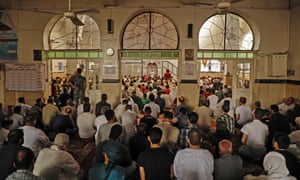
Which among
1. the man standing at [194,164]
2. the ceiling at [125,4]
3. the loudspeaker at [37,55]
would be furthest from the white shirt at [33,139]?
the ceiling at [125,4]

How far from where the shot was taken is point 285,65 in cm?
1063

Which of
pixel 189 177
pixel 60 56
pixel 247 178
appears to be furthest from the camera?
pixel 60 56

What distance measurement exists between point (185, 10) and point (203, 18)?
2.19ft

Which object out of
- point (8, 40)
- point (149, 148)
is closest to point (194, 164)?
point (149, 148)

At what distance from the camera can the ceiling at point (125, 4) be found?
1067cm

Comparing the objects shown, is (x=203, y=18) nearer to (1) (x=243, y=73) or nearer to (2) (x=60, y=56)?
(1) (x=243, y=73)

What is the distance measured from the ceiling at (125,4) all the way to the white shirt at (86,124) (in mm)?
5246

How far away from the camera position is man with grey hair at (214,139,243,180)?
3738 millimetres

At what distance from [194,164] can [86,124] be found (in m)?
3.90

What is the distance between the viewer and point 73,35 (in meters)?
11.5

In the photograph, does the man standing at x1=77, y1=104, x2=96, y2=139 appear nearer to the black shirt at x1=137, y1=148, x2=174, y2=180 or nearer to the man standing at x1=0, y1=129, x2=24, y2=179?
the man standing at x1=0, y1=129, x2=24, y2=179

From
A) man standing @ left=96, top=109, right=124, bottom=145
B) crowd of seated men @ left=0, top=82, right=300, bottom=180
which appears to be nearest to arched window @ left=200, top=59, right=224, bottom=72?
crowd of seated men @ left=0, top=82, right=300, bottom=180

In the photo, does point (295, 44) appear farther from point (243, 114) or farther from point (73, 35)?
point (73, 35)

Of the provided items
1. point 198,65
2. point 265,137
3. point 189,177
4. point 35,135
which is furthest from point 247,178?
point 198,65
